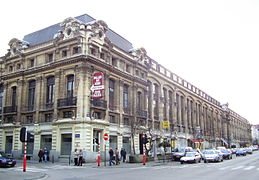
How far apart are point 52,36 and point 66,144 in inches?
648

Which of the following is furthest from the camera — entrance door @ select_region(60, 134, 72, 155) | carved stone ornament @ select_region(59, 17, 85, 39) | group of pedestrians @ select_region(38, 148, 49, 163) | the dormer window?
the dormer window

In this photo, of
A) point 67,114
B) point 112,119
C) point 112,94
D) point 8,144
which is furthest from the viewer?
point 8,144

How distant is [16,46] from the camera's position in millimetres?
40875

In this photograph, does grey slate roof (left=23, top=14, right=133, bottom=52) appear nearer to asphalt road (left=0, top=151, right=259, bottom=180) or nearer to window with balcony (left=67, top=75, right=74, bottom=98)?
window with balcony (left=67, top=75, right=74, bottom=98)

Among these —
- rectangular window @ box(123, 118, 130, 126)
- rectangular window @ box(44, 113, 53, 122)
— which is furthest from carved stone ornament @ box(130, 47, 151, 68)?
rectangular window @ box(44, 113, 53, 122)

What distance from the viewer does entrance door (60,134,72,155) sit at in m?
32.1

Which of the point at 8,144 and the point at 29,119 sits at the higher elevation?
the point at 29,119

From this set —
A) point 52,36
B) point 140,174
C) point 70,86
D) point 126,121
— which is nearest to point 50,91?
point 70,86

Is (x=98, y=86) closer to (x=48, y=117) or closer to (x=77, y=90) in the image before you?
(x=77, y=90)

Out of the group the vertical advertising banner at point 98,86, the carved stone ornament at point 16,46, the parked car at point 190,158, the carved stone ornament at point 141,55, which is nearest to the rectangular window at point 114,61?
the carved stone ornament at point 141,55

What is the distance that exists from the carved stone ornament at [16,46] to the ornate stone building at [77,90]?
154mm

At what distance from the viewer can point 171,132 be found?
51938 millimetres

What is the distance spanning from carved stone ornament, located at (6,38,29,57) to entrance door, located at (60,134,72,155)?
617 inches

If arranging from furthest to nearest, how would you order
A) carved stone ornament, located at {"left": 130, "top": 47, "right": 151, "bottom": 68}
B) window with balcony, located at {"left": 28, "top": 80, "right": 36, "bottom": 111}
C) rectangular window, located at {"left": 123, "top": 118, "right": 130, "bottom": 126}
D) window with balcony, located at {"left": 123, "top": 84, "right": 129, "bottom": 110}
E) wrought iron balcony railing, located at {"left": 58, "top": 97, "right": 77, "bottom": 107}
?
carved stone ornament, located at {"left": 130, "top": 47, "right": 151, "bottom": 68} → window with balcony, located at {"left": 123, "top": 84, "right": 129, "bottom": 110} → rectangular window, located at {"left": 123, "top": 118, "right": 130, "bottom": 126} → window with balcony, located at {"left": 28, "top": 80, "right": 36, "bottom": 111} → wrought iron balcony railing, located at {"left": 58, "top": 97, "right": 77, "bottom": 107}
